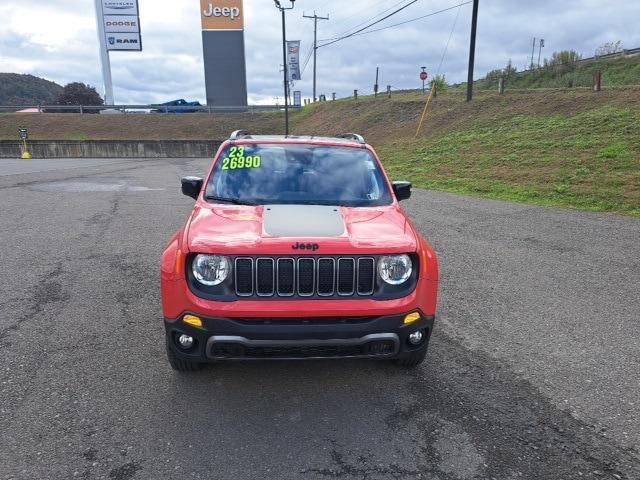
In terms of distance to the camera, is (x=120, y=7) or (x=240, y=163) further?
(x=120, y=7)

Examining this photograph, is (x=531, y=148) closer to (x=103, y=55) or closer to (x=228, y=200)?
(x=228, y=200)

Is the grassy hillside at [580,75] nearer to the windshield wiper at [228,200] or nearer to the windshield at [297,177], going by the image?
the windshield at [297,177]

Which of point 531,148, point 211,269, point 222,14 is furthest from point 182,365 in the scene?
point 222,14

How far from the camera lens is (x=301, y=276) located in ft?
10.1

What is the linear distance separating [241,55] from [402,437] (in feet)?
166

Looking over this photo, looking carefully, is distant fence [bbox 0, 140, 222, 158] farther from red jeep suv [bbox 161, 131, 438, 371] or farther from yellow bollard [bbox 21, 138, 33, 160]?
red jeep suv [bbox 161, 131, 438, 371]

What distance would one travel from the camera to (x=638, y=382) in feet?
11.6

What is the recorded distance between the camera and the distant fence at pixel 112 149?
3183cm

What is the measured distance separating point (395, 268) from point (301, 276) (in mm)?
644

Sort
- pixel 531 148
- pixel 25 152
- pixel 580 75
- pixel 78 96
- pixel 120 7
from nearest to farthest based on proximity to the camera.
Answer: pixel 531 148 → pixel 25 152 → pixel 580 75 → pixel 120 7 → pixel 78 96

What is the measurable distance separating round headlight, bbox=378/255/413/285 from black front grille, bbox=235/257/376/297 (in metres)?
0.09

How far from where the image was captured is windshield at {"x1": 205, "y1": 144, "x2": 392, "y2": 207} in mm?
4098

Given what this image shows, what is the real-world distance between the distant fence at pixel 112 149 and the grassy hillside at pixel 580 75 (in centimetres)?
2182

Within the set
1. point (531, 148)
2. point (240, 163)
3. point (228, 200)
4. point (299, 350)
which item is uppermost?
point (240, 163)
